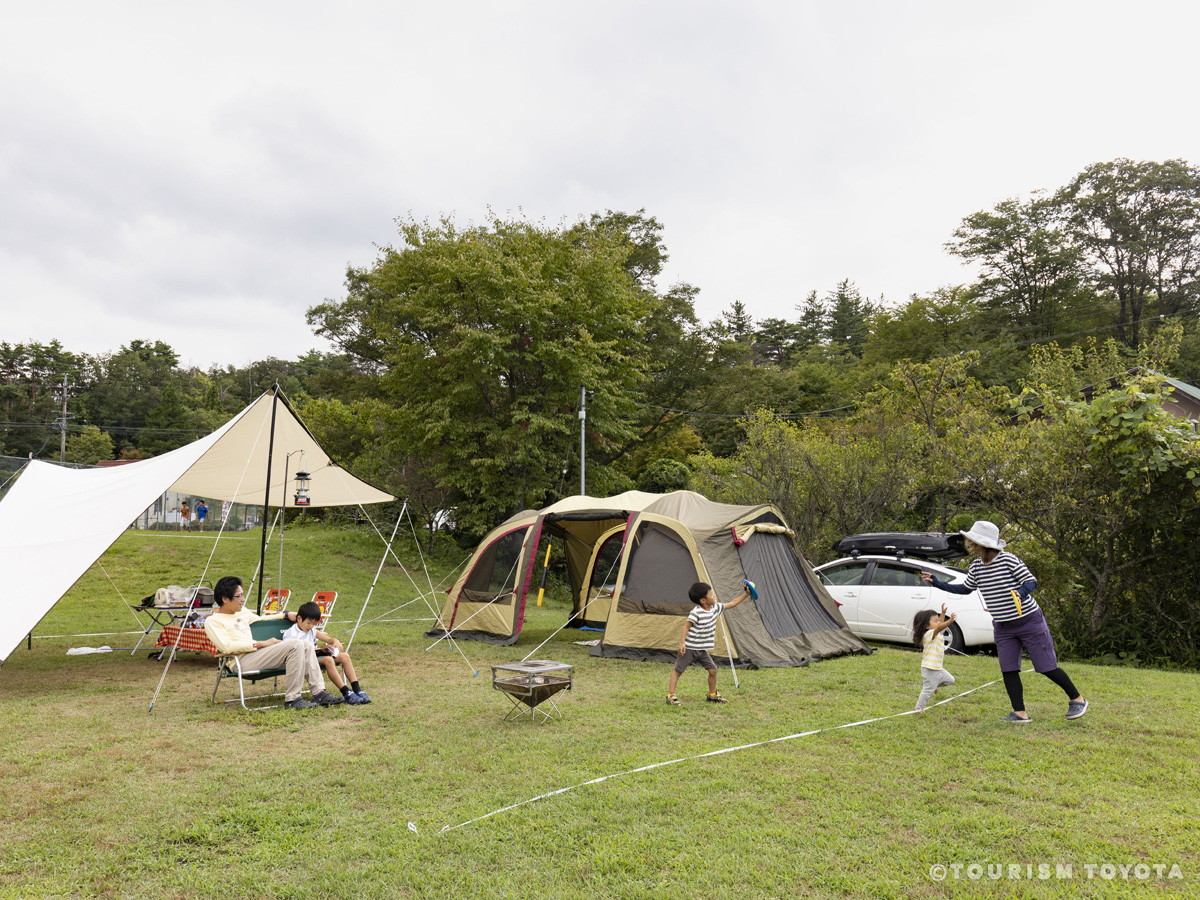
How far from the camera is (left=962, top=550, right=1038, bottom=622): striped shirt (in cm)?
583

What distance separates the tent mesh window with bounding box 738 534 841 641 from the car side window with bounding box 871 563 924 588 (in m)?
1.11

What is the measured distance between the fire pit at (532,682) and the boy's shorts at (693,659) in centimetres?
115

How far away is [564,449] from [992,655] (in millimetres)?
12224

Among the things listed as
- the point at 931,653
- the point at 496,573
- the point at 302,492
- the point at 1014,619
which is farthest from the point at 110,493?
the point at 1014,619

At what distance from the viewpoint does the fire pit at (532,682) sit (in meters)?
6.06

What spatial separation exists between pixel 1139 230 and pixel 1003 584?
111 ft

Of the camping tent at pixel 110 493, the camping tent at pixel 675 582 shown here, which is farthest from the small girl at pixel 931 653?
the camping tent at pixel 110 493

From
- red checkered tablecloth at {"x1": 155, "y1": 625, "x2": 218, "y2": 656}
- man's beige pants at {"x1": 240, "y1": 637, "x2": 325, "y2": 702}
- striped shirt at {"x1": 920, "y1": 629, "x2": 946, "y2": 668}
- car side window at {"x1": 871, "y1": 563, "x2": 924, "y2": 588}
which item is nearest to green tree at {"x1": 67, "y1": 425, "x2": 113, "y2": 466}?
red checkered tablecloth at {"x1": 155, "y1": 625, "x2": 218, "y2": 656}

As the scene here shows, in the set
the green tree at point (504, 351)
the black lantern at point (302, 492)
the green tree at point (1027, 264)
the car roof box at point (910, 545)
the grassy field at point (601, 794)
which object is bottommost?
the grassy field at point (601, 794)

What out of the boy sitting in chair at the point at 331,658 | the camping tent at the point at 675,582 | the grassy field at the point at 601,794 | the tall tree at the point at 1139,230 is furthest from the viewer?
the tall tree at the point at 1139,230

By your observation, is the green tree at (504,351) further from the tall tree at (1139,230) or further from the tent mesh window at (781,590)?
the tall tree at (1139,230)

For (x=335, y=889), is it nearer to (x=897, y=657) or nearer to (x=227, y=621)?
(x=227, y=621)

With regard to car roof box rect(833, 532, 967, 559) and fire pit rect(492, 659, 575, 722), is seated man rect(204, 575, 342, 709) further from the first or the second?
car roof box rect(833, 532, 967, 559)

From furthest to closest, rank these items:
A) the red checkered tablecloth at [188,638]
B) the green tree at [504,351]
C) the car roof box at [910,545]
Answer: the green tree at [504,351]
the car roof box at [910,545]
the red checkered tablecloth at [188,638]
